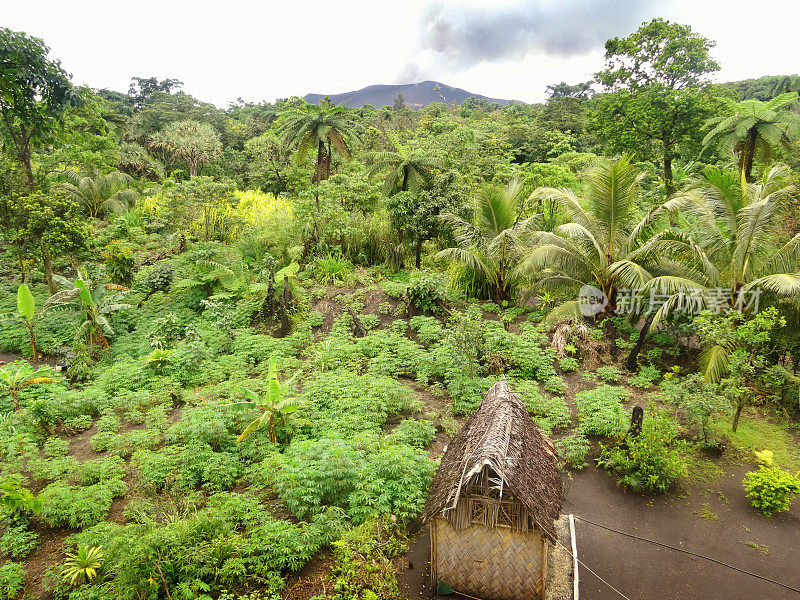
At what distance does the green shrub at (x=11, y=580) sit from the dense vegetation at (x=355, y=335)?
1.0 inches

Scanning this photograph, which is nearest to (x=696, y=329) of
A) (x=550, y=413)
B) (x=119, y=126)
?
(x=550, y=413)

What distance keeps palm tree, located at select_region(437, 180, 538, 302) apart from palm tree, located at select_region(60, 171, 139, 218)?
59.3 ft

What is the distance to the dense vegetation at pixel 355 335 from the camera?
5438mm

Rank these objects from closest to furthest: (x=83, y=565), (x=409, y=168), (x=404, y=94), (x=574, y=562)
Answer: (x=83, y=565), (x=574, y=562), (x=409, y=168), (x=404, y=94)

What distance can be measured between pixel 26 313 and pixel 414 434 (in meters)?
10.2

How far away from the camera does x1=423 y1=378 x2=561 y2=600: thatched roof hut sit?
15.1 feet

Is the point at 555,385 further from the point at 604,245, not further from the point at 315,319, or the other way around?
the point at 315,319

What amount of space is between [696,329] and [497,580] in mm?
7070

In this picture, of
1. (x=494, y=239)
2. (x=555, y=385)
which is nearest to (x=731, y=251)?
(x=555, y=385)

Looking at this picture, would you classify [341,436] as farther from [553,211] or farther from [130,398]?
[553,211]

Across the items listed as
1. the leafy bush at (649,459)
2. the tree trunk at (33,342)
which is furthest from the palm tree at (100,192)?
the leafy bush at (649,459)

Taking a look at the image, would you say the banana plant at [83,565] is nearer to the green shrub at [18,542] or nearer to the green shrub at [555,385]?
the green shrub at [18,542]

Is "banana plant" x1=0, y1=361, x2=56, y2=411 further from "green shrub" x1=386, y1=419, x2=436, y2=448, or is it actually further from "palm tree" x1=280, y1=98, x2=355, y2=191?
"palm tree" x1=280, y1=98, x2=355, y2=191

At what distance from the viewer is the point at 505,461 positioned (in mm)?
4766
